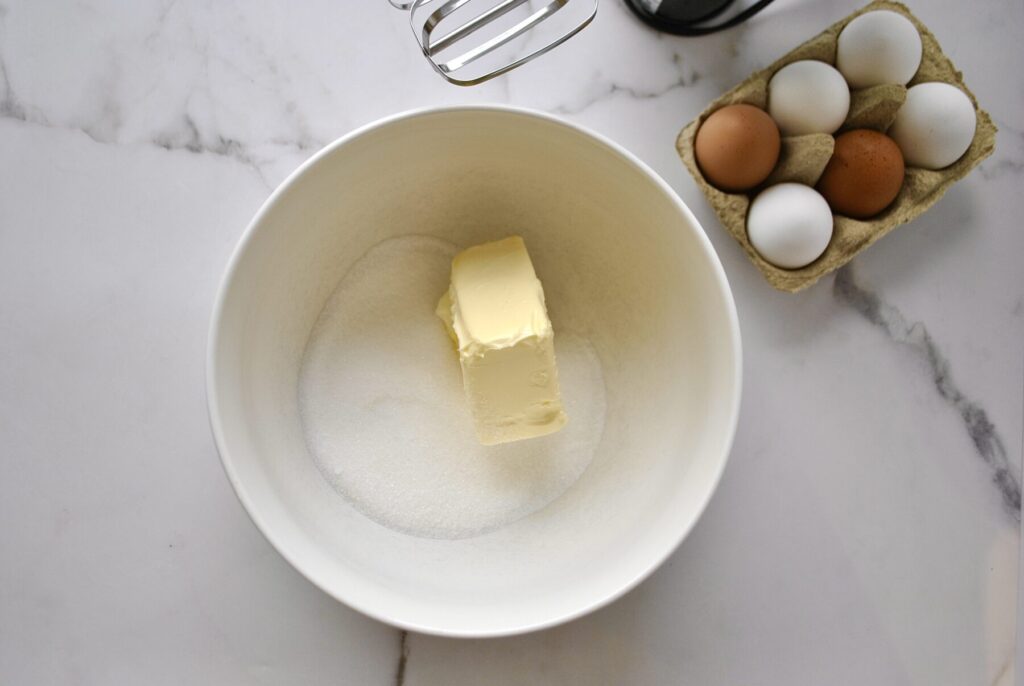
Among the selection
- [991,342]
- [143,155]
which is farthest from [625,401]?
[143,155]

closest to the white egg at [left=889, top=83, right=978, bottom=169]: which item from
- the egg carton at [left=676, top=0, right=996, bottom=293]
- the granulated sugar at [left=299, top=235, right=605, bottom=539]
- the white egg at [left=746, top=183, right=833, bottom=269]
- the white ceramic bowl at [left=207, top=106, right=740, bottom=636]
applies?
the egg carton at [left=676, top=0, right=996, bottom=293]

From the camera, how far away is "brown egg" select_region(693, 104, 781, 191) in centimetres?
82

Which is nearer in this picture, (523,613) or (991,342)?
(523,613)

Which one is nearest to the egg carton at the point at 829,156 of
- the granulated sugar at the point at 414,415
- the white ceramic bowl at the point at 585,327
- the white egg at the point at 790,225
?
the white egg at the point at 790,225

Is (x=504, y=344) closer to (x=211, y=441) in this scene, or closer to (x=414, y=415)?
(x=414, y=415)

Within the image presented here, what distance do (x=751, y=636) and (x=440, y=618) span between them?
1.37 feet

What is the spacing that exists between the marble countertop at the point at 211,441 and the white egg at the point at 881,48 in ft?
0.34

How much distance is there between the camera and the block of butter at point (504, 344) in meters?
0.82

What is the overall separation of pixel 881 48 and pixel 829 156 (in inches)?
5.3

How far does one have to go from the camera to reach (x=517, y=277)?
849 mm

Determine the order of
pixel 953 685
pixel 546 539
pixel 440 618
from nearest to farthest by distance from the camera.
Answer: pixel 440 618
pixel 546 539
pixel 953 685

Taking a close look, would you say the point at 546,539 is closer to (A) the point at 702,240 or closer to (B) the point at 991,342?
(A) the point at 702,240

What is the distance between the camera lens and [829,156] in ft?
2.74

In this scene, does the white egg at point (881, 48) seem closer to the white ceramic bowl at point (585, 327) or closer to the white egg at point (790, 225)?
the white egg at point (790, 225)
